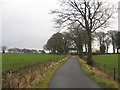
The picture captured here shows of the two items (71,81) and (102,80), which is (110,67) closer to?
(102,80)

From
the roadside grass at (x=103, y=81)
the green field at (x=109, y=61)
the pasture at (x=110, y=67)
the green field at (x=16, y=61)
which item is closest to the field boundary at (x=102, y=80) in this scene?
the roadside grass at (x=103, y=81)

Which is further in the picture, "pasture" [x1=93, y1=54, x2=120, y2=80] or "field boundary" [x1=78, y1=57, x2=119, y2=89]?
"pasture" [x1=93, y1=54, x2=120, y2=80]

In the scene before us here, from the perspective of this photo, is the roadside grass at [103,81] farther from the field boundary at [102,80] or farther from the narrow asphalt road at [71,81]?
the narrow asphalt road at [71,81]

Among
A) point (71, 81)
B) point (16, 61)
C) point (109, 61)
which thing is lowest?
point (109, 61)

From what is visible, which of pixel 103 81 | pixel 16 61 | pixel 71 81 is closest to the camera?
pixel 103 81

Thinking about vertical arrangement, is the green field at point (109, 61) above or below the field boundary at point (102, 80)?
below

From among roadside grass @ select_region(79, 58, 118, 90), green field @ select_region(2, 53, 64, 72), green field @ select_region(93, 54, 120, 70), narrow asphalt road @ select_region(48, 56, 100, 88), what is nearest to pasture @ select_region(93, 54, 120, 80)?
green field @ select_region(93, 54, 120, 70)

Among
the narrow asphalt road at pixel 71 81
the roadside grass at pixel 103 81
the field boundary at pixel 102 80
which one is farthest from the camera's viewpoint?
the narrow asphalt road at pixel 71 81

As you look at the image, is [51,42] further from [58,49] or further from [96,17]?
[96,17]

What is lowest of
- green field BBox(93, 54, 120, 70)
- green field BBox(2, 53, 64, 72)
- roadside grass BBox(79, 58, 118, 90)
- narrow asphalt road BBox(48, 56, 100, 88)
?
green field BBox(93, 54, 120, 70)

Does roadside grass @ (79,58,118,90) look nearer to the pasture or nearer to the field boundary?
the field boundary

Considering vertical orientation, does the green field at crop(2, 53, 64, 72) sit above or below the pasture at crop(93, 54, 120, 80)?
above

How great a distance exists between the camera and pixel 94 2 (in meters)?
32.8

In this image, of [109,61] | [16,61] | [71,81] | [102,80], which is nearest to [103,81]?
[102,80]
